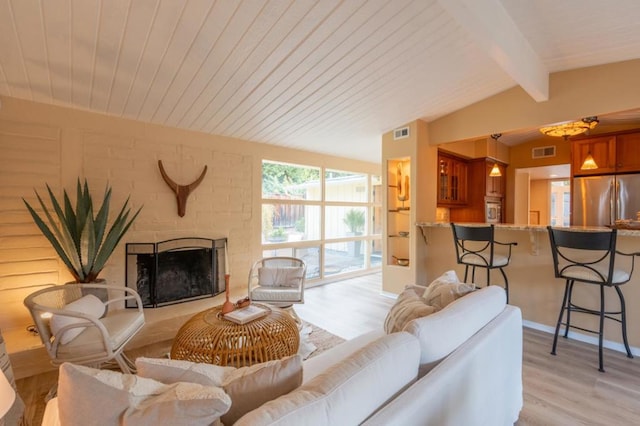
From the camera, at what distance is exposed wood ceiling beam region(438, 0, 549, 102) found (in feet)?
6.57

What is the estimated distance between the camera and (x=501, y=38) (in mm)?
2342

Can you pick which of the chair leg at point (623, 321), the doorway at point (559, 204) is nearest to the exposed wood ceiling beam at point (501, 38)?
the chair leg at point (623, 321)

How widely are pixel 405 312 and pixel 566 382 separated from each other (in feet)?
5.64

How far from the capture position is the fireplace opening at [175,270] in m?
3.38

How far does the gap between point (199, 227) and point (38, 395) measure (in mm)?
2089

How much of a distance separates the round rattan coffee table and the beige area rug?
2.30 ft

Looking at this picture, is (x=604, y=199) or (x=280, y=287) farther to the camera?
(x=604, y=199)

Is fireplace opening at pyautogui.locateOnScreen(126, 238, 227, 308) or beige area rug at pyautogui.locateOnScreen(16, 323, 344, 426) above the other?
fireplace opening at pyautogui.locateOnScreen(126, 238, 227, 308)

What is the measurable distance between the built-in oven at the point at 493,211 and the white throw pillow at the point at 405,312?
4.37 metres

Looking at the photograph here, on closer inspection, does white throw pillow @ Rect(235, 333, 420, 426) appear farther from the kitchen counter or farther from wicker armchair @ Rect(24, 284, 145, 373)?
the kitchen counter

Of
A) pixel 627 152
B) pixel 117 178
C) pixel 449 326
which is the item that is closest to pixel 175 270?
pixel 117 178

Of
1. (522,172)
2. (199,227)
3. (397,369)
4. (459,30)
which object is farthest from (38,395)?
(522,172)

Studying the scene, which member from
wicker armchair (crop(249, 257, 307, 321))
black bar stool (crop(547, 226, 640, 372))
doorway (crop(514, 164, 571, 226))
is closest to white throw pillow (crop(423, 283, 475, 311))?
black bar stool (crop(547, 226, 640, 372))

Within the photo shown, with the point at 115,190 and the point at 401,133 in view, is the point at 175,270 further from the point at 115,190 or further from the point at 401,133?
the point at 401,133
